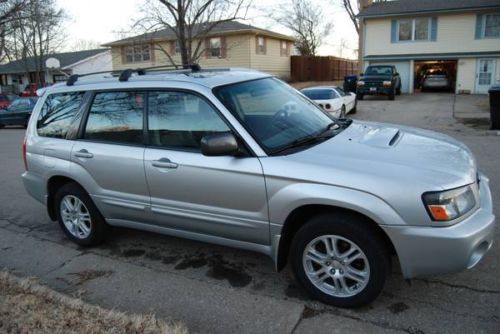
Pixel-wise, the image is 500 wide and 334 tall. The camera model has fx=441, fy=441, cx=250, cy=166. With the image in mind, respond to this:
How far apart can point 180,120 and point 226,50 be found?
2751 centimetres

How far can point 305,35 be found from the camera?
48781mm

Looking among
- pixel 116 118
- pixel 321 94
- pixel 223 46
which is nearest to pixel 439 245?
pixel 116 118

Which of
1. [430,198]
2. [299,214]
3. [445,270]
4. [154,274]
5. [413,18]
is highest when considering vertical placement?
[413,18]

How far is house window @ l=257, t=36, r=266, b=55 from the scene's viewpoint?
3192 centimetres

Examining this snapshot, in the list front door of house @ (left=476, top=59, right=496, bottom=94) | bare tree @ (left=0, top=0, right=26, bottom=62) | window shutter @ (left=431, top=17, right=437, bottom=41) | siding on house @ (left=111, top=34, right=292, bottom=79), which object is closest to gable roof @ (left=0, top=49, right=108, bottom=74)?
siding on house @ (left=111, top=34, right=292, bottom=79)

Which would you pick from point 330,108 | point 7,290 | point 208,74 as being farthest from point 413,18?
point 7,290

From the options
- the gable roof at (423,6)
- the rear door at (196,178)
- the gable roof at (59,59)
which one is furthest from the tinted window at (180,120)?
the gable roof at (59,59)

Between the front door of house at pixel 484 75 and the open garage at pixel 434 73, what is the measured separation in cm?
191

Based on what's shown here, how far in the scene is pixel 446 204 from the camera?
294 cm

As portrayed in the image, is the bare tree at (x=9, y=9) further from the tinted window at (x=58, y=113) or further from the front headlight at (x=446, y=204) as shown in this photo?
the front headlight at (x=446, y=204)

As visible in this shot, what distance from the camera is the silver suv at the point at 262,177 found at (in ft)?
9.89

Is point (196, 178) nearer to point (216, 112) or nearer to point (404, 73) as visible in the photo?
point (216, 112)

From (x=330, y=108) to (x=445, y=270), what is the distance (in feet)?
38.9

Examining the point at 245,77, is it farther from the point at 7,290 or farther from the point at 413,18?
the point at 413,18
